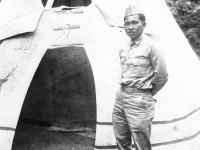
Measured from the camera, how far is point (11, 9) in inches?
175

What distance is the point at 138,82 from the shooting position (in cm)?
285

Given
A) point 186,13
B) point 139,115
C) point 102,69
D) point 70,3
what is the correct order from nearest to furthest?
point 139,115, point 102,69, point 70,3, point 186,13

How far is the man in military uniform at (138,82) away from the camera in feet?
9.17

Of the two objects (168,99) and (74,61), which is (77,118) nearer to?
(74,61)

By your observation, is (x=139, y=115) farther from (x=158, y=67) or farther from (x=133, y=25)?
(x=133, y=25)

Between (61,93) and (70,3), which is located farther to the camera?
(70,3)

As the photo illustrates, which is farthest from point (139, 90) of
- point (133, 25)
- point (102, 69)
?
point (102, 69)

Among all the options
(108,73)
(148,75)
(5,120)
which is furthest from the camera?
(108,73)

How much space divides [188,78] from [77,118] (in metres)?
2.70

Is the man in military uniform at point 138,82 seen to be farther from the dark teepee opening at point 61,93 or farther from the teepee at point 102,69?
the dark teepee opening at point 61,93

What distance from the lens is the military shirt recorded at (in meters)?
2.81

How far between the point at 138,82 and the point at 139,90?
0.07 m

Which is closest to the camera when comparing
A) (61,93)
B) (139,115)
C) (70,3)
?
(139,115)

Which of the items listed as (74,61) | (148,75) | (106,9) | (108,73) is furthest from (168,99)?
(74,61)
